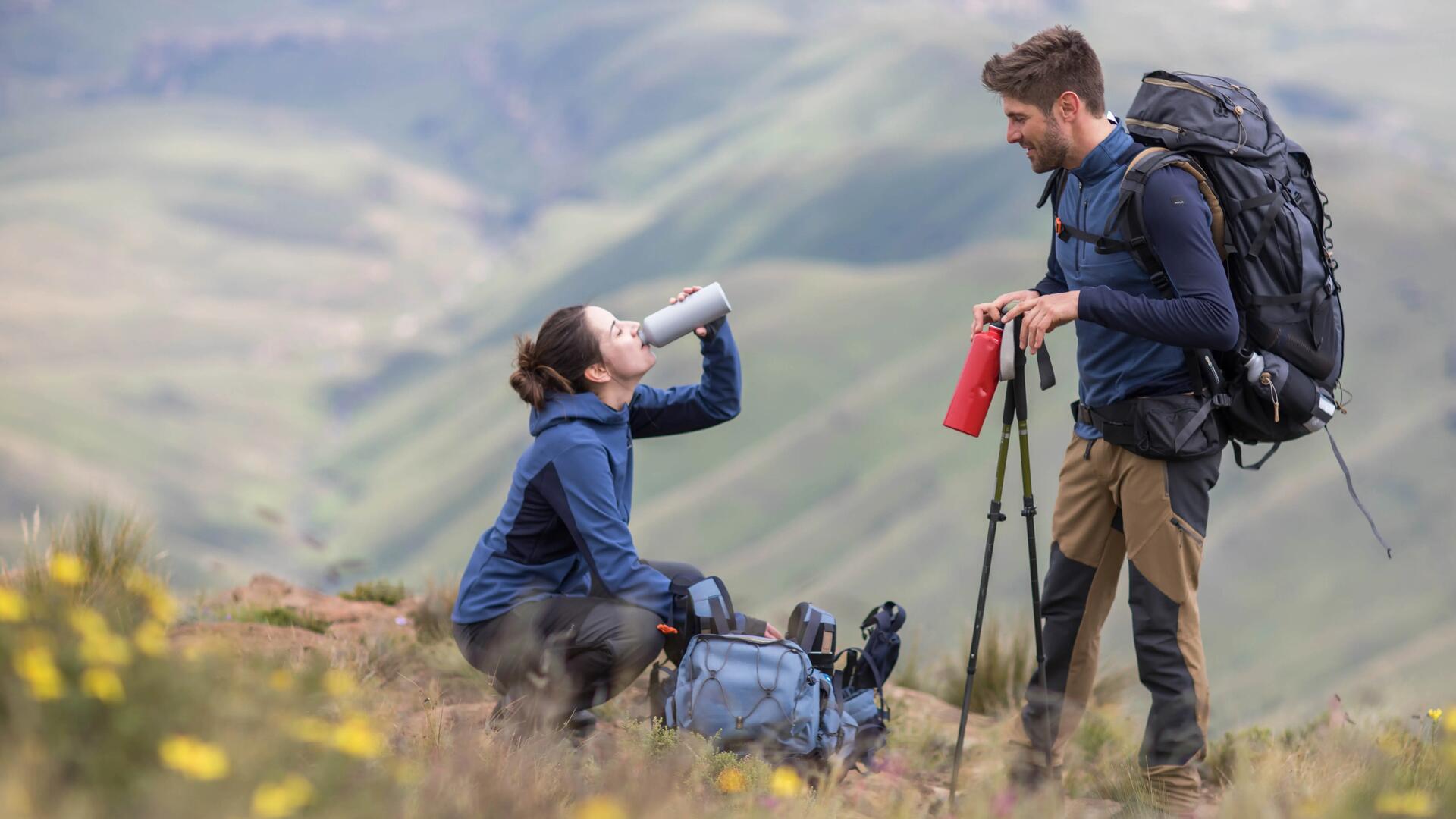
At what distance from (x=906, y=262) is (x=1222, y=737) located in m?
149

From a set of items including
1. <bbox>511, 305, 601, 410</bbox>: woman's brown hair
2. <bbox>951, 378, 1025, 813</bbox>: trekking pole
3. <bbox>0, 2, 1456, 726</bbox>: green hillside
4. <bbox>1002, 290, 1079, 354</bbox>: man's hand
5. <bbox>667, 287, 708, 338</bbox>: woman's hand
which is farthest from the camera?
<bbox>0, 2, 1456, 726</bbox>: green hillside

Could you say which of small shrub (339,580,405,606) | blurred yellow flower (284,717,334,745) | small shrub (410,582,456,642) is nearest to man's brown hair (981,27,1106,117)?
blurred yellow flower (284,717,334,745)

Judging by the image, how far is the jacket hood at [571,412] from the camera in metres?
4.30

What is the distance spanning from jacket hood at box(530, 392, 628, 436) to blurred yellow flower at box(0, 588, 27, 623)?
1860mm

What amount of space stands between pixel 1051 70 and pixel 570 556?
233 centimetres

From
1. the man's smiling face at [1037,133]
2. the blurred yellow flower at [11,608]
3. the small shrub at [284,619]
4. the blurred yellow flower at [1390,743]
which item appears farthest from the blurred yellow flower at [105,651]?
the blurred yellow flower at [1390,743]

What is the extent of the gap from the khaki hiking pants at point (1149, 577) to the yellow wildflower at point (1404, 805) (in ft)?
3.49

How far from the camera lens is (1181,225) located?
366 cm

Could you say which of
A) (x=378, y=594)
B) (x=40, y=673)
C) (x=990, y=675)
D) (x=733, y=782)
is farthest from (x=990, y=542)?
(x=378, y=594)

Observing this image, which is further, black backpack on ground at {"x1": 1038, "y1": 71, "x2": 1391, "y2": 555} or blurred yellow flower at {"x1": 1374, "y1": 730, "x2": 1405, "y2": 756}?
blurred yellow flower at {"x1": 1374, "y1": 730, "x2": 1405, "y2": 756}

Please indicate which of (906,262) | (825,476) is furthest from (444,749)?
(906,262)

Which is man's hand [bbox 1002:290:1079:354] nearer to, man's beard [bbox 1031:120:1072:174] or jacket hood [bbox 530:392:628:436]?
man's beard [bbox 1031:120:1072:174]

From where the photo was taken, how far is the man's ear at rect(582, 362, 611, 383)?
4.41m

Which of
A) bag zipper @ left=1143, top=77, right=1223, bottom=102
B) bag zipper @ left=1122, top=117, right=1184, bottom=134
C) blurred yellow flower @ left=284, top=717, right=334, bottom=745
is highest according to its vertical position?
bag zipper @ left=1143, top=77, right=1223, bottom=102
